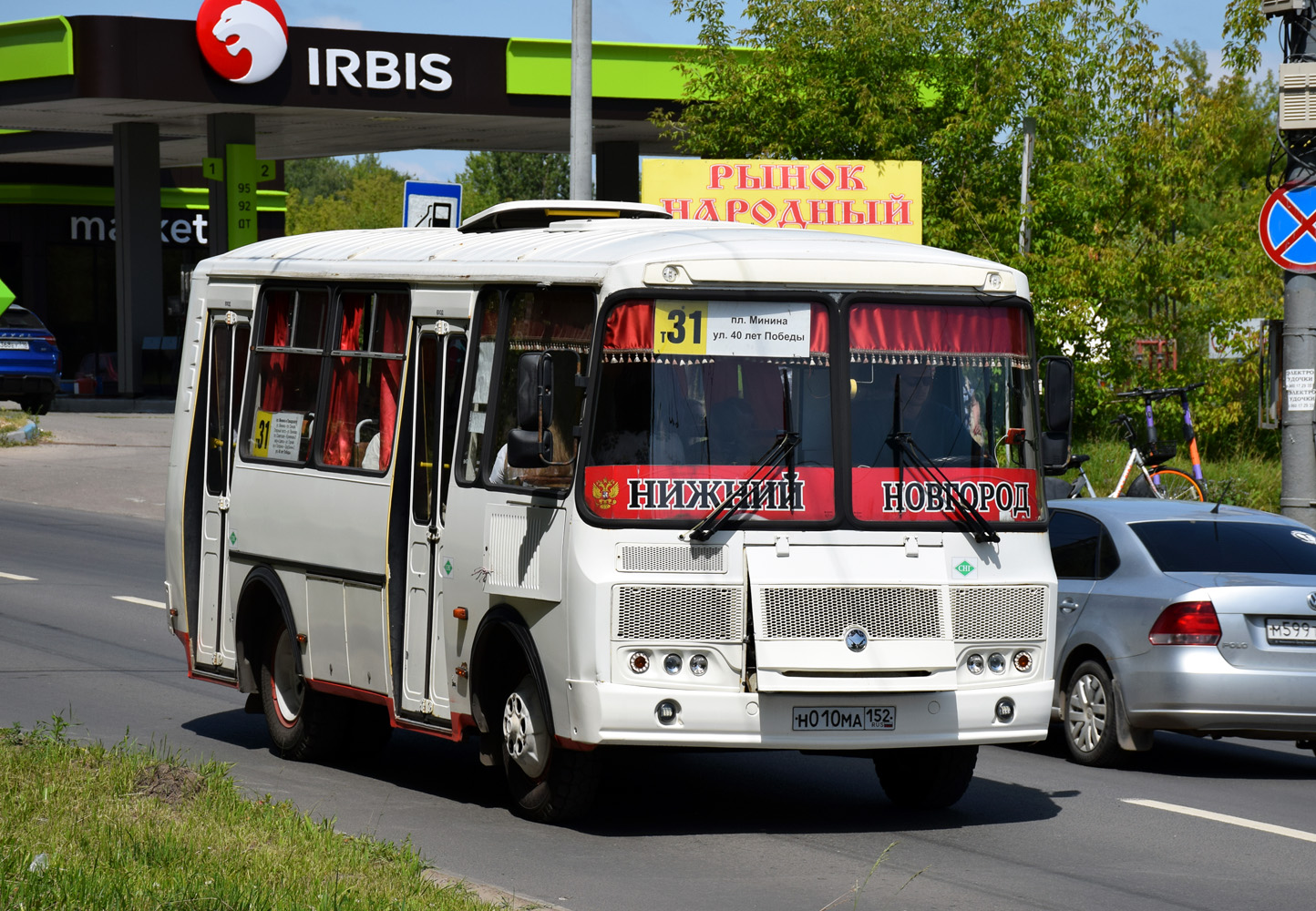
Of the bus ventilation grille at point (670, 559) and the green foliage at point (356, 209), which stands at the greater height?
the green foliage at point (356, 209)

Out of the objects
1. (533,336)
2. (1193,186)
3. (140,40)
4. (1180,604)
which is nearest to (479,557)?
(533,336)

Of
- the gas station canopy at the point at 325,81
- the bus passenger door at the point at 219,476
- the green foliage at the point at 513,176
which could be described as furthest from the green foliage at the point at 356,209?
the bus passenger door at the point at 219,476

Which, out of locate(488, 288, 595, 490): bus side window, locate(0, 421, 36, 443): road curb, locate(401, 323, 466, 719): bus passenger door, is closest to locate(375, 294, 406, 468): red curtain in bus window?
locate(401, 323, 466, 719): bus passenger door

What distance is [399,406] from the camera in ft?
32.7

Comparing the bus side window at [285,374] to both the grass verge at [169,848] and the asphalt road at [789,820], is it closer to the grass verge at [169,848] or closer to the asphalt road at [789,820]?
the asphalt road at [789,820]

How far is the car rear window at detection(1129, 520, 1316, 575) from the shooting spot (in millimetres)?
10930

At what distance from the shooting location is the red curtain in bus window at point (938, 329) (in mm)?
8805

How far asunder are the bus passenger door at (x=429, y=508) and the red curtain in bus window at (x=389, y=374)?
19 cm

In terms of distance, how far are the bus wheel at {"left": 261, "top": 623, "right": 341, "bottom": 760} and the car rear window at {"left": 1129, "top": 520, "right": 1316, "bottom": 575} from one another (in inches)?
182

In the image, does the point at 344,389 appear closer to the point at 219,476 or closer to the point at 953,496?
the point at 219,476

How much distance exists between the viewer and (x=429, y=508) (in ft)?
31.7

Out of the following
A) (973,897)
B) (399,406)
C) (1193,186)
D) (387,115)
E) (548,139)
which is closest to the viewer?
(973,897)

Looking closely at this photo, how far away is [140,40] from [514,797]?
28492 millimetres

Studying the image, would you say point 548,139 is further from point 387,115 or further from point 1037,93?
point 1037,93
